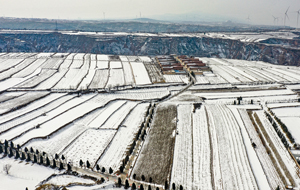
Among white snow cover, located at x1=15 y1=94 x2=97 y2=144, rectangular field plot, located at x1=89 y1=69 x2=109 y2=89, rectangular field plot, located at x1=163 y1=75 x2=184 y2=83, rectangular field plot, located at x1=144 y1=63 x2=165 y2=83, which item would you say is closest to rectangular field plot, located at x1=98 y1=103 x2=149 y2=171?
white snow cover, located at x1=15 y1=94 x2=97 y2=144

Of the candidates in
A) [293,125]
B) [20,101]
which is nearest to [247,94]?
[293,125]

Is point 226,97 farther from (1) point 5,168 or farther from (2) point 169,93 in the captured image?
(1) point 5,168

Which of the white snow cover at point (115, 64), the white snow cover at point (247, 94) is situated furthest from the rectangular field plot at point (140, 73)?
the white snow cover at point (247, 94)

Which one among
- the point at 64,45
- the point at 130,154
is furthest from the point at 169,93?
the point at 64,45

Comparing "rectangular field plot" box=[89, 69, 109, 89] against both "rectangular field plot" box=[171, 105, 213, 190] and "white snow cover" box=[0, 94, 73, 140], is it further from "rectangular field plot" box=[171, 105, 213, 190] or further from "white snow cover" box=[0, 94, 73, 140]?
"rectangular field plot" box=[171, 105, 213, 190]

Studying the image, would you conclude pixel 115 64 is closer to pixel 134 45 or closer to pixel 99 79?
pixel 99 79
